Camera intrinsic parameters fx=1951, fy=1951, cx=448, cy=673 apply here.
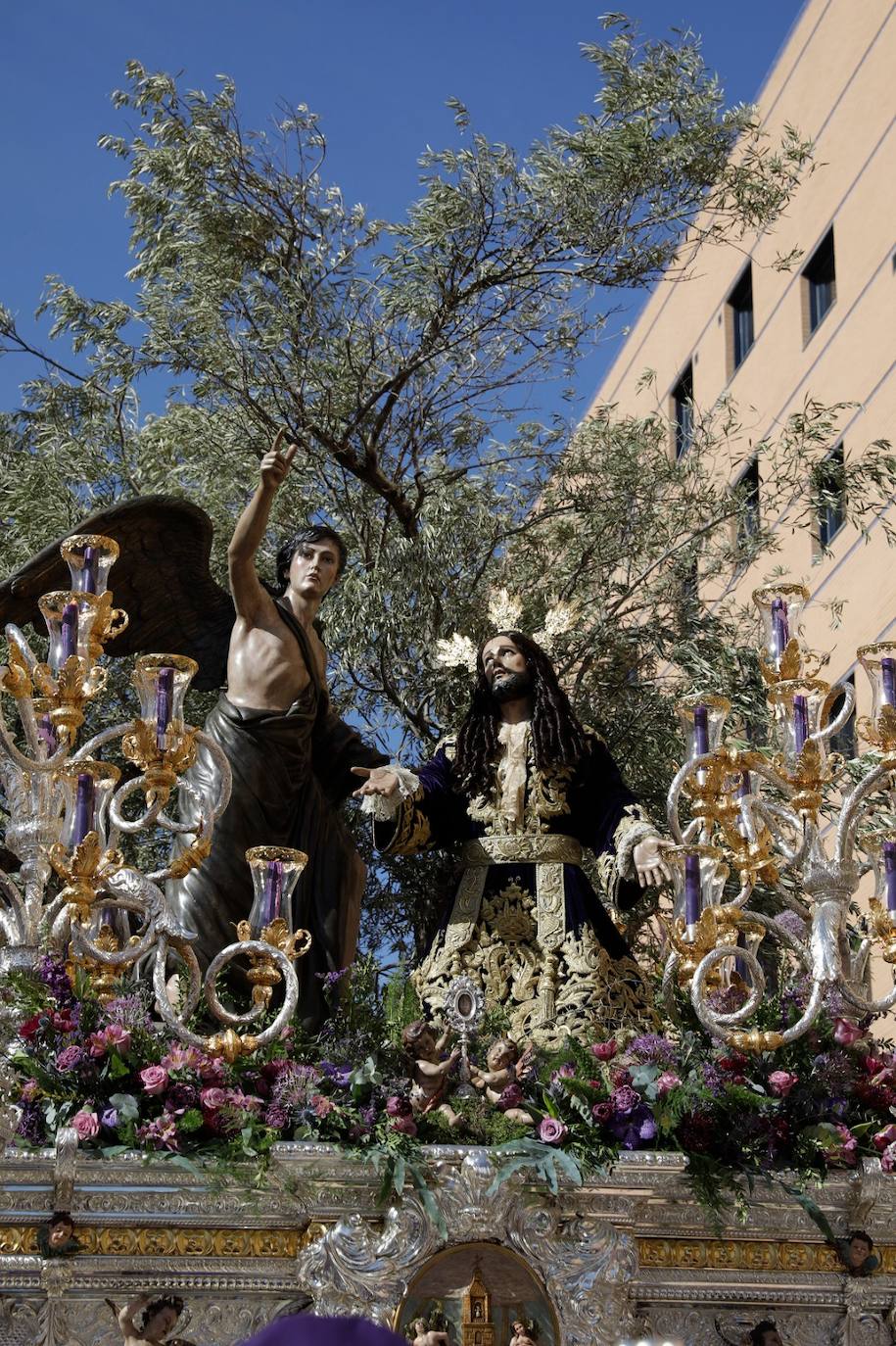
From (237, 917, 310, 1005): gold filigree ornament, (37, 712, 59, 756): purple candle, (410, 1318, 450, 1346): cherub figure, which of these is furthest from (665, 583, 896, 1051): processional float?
(37, 712, 59, 756): purple candle

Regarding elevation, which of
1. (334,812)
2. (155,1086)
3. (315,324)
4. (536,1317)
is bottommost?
(536,1317)

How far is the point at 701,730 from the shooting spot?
7.70 metres

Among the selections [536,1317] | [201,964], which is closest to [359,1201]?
[536,1317]

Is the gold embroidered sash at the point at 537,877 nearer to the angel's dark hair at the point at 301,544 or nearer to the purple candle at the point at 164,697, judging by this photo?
the angel's dark hair at the point at 301,544

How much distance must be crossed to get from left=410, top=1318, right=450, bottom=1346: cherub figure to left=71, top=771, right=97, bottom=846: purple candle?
79.6 inches

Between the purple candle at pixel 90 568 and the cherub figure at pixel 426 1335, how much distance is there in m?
3.13

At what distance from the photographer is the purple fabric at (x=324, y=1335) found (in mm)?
2537

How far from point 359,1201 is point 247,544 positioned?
11.4 feet

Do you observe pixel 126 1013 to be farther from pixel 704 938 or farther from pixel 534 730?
pixel 534 730

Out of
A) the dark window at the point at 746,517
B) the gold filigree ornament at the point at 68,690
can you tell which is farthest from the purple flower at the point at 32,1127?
the dark window at the point at 746,517

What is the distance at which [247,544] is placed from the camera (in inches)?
355

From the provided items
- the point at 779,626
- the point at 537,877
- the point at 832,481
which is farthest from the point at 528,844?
the point at 832,481

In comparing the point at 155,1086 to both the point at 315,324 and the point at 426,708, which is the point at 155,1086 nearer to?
the point at 426,708

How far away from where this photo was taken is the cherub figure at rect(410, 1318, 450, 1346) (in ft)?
20.5
